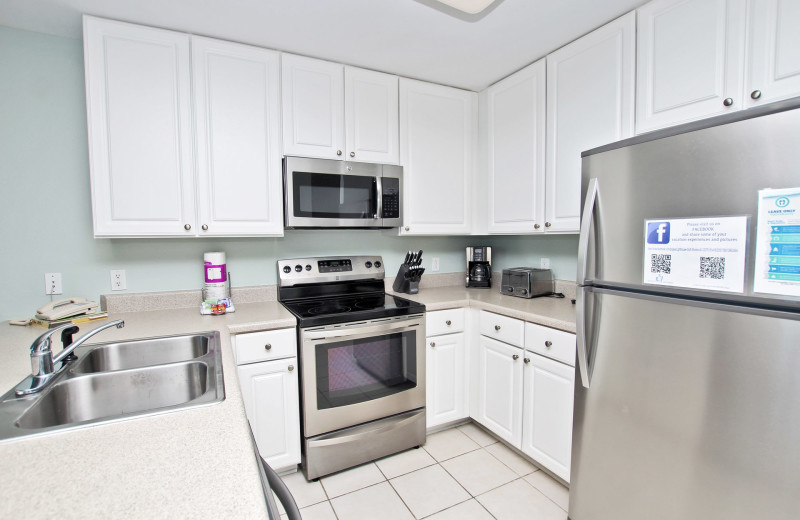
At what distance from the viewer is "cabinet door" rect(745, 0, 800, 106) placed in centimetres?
122

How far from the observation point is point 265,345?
5.82 ft

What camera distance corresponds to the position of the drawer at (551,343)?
5.53 ft

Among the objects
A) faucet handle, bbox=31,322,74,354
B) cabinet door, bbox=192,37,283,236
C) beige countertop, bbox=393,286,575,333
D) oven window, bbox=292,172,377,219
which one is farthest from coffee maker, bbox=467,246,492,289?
faucet handle, bbox=31,322,74,354

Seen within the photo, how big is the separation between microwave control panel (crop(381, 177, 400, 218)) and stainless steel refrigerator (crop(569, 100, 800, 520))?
1206 millimetres

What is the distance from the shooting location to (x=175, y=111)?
181 centimetres

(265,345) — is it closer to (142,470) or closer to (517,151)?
(142,470)

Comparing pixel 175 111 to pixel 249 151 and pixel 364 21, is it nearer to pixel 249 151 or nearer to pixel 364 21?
pixel 249 151

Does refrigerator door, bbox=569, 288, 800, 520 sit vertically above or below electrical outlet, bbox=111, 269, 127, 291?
below

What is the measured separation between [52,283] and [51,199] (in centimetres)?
43

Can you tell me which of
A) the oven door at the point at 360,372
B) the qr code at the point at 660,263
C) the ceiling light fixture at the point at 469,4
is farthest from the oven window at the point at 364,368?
the ceiling light fixture at the point at 469,4

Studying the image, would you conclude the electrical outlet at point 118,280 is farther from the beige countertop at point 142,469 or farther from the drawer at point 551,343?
the drawer at point 551,343

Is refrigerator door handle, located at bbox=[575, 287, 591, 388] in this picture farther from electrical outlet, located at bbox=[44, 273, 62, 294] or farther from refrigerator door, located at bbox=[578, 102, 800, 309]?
electrical outlet, located at bbox=[44, 273, 62, 294]

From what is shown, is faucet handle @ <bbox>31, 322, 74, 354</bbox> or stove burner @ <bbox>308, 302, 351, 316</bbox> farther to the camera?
stove burner @ <bbox>308, 302, 351, 316</bbox>

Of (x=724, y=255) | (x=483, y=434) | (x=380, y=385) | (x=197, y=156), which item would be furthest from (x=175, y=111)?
(x=483, y=434)
